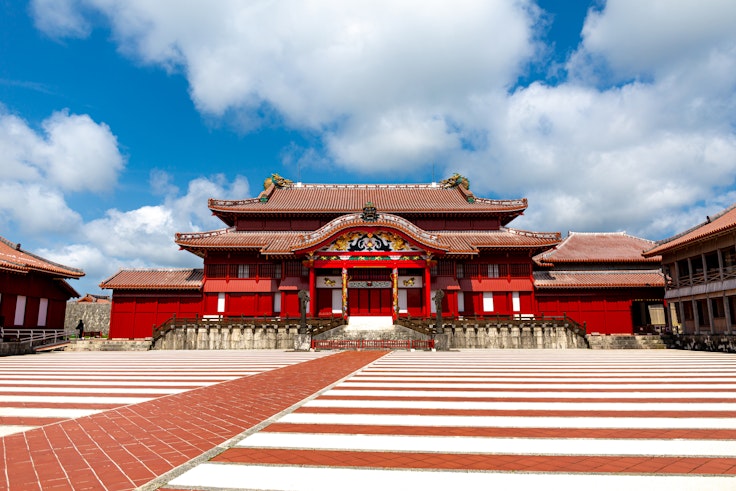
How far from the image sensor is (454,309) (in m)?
32.3

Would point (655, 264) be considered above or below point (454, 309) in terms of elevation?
above

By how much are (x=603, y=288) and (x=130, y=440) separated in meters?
33.7

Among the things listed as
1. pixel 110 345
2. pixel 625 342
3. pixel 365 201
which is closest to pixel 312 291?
pixel 365 201

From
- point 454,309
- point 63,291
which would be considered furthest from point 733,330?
point 63,291

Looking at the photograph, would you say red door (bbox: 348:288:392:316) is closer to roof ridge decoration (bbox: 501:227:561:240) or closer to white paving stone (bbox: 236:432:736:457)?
roof ridge decoration (bbox: 501:227:561:240)

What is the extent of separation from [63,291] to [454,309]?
1065 inches

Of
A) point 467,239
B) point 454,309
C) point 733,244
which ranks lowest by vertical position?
point 454,309

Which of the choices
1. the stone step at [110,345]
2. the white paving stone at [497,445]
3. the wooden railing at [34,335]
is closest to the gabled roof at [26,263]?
the wooden railing at [34,335]

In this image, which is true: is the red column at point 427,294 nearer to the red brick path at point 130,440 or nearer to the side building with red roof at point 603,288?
the side building with red roof at point 603,288

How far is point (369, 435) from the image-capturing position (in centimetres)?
545

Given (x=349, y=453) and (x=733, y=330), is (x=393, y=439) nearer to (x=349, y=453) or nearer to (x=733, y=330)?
(x=349, y=453)

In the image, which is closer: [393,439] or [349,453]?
[349,453]

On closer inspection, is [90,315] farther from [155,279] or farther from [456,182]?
[456,182]

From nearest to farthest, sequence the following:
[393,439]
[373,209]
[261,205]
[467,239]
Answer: [393,439] < [373,209] < [467,239] < [261,205]
